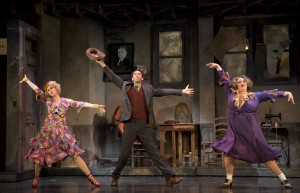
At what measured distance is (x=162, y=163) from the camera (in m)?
7.02

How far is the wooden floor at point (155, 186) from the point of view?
662cm

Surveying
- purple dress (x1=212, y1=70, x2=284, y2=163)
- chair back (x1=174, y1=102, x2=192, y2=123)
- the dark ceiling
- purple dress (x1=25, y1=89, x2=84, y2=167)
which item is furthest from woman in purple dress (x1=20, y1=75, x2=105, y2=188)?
chair back (x1=174, y1=102, x2=192, y2=123)

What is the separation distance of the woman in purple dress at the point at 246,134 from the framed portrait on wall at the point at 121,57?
15.2 feet

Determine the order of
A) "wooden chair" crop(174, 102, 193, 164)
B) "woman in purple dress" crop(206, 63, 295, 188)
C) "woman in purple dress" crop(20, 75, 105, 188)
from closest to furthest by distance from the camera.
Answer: "woman in purple dress" crop(206, 63, 295, 188), "woman in purple dress" crop(20, 75, 105, 188), "wooden chair" crop(174, 102, 193, 164)

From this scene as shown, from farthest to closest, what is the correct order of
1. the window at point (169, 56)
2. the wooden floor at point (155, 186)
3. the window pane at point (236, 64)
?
the window at point (169, 56)
the window pane at point (236, 64)
the wooden floor at point (155, 186)

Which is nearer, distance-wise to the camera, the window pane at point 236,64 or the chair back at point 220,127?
the chair back at point 220,127

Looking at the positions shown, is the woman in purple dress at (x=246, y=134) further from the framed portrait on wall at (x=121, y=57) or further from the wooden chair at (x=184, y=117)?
the framed portrait on wall at (x=121, y=57)

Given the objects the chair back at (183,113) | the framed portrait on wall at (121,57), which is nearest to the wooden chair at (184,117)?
the chair back at (183,113)

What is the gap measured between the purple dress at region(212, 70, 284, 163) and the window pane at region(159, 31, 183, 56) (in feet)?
14.4

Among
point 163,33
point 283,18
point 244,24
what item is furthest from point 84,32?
point 283,18

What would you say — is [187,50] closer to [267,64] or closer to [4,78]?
[267,64]

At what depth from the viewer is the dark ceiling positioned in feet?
32.4

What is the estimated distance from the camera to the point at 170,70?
1130 cm

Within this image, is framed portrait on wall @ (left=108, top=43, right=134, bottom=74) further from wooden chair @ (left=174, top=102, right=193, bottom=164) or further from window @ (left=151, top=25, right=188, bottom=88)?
wooden chair @ (left=174, top=102, right=193, bottom=164)
